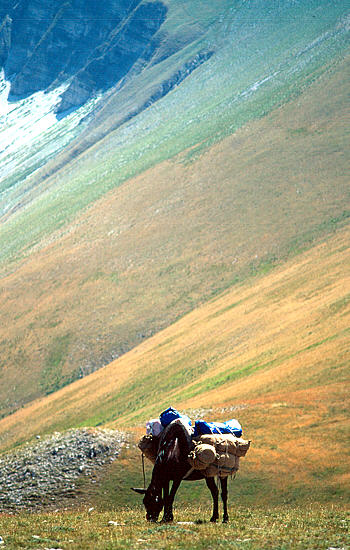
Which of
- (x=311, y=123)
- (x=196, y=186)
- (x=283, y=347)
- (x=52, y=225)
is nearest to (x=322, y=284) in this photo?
(x=283, y=347)

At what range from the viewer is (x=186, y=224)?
3841 inches

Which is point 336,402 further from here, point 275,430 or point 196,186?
point 196,186

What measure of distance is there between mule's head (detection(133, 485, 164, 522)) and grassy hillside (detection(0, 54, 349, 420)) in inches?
2215

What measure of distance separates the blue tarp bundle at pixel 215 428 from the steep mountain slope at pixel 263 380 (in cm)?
1017

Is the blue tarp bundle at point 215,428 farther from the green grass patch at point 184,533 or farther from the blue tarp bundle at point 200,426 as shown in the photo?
the green grass patch at point 184,533

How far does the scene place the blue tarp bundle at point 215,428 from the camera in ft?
50.6

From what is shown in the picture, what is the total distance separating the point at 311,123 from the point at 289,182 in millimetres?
19635

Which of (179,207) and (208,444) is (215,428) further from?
(179,207)

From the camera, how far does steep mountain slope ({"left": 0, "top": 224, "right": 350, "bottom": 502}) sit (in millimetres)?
27656

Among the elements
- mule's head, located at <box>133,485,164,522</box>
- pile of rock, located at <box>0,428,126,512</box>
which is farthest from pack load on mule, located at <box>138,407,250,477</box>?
pile of rock, located at <box>0,428,126,512</box>

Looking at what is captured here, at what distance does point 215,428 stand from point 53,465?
585 inches

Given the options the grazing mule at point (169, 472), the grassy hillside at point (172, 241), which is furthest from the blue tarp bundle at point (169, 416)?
the grassy hillside at point (172, 241)

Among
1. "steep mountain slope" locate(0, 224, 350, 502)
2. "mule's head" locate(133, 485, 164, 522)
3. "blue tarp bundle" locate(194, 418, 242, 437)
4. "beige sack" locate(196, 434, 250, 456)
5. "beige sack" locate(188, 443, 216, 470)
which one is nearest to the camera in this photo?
"beige sack" locate(188, 443, 216, 470)

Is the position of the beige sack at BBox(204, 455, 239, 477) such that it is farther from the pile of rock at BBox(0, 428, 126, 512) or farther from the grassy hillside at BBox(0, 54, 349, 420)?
the grassy hillside at BBox(0, 54, 349, 420)
